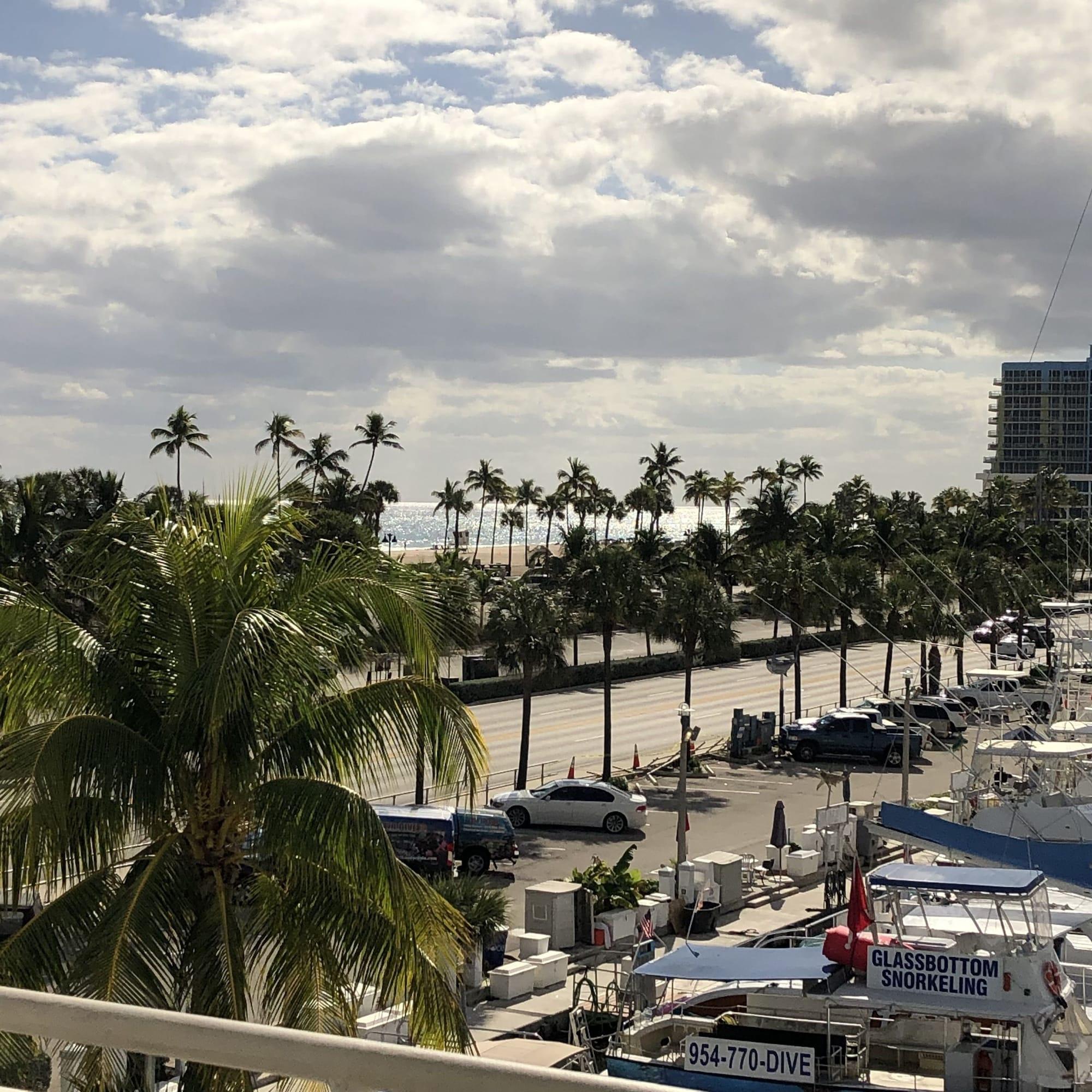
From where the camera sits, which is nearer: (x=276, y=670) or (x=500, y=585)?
(x=276, y=670)

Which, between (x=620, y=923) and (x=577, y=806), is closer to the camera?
(x=620, y=923)

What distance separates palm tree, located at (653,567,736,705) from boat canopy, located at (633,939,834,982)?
96.8 feet

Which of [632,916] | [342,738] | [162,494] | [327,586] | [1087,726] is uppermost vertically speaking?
[162,494]

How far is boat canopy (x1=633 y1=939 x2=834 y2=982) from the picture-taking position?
1667 cm

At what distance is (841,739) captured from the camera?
49.0 meters

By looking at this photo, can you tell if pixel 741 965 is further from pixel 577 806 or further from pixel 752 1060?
pixel 577 806

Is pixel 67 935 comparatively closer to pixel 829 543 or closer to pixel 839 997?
pixel 839 997

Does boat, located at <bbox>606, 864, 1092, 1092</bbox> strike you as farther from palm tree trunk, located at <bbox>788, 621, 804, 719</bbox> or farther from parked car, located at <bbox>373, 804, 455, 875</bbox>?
palm tree trunk, located at <bbox>788, 621, 804, 719</bbox>

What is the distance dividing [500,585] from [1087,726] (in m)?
19.0

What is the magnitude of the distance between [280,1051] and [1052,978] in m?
15.2

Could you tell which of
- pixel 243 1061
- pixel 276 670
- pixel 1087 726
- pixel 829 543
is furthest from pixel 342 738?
pixel 829 543

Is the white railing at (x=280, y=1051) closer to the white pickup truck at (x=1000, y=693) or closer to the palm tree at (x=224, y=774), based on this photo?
the palm tree at (x=224, y=774)

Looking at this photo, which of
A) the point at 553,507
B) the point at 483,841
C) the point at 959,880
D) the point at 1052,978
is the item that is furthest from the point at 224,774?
the point at 553,507

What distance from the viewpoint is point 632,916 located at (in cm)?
2609
